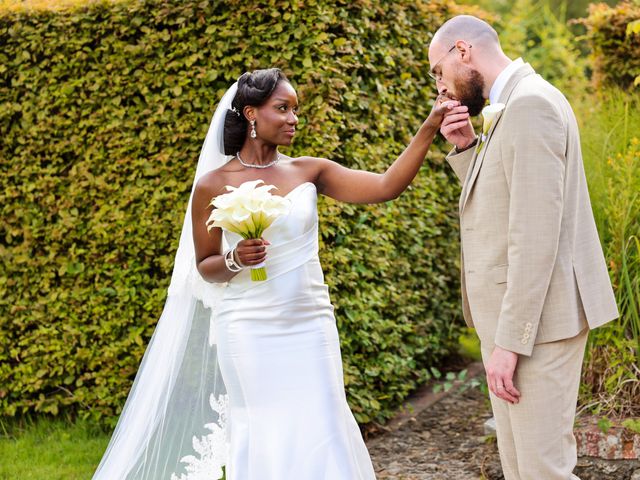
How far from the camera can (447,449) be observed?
18.2ft

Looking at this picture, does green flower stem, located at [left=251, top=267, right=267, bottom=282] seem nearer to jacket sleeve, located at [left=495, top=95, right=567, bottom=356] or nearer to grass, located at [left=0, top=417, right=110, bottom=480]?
jacket sleeve, located at [left=495, top=95, right=567, bottom=356]

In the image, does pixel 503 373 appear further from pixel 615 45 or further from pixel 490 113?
pixel 615 45

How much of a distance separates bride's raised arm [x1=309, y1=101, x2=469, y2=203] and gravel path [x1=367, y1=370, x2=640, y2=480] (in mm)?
A: 1897

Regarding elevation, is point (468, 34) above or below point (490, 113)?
above

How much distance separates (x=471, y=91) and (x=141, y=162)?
288 cm

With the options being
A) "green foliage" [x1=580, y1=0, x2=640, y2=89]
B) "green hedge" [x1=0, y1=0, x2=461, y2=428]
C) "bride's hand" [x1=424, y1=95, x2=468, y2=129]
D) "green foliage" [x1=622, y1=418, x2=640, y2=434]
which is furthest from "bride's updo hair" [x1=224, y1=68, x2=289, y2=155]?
"green foliage" [x1=580, y1=0, x2=640, y2=89]

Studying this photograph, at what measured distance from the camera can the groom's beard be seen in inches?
127

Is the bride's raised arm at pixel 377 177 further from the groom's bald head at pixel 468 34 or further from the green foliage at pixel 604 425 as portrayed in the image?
the green foliage at pixel 604 425

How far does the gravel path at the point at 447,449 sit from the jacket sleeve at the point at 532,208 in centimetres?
202

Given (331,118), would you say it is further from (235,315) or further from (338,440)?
(338,440)

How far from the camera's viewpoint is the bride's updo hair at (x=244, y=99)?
152 inches

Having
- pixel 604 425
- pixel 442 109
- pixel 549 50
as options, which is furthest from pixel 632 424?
pixel 549 50

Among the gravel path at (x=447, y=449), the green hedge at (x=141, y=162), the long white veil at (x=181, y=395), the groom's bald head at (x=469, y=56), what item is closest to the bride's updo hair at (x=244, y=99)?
the long white veil at (x=181, y=395)

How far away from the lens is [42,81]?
5.78m
